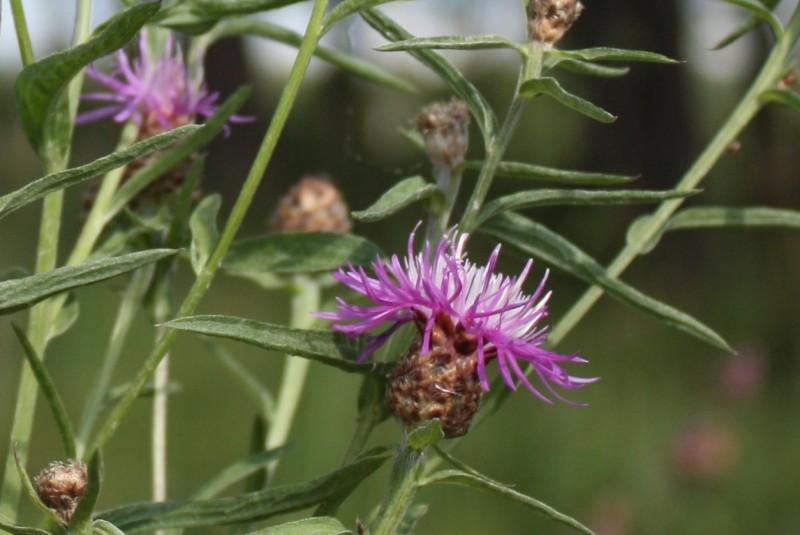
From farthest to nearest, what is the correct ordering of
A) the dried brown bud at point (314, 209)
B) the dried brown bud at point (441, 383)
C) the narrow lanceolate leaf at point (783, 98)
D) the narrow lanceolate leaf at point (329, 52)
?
the dried brown bud at point (314, 209)
the narrow lanceolate leaf at point (329, 52)
the narrow lanceolate leaf at point (783, 98)
the dried brown bud at point (441, 383)

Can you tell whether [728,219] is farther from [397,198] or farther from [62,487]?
[62,487]

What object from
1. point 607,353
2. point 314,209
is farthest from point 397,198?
point 607,353

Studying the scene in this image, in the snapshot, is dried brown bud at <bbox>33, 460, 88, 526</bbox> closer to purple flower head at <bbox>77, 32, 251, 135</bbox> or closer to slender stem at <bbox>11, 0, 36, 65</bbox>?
slender stem at <bbox>11, 0, 36, 65</bbox>

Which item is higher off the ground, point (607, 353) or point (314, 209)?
point (314, 209)

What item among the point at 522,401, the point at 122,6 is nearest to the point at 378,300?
the point at 122,6

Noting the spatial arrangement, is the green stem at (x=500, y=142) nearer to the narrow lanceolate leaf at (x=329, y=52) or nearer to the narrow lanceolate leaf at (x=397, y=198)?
the narrow lanceolate leaf at (x=397, y=198)

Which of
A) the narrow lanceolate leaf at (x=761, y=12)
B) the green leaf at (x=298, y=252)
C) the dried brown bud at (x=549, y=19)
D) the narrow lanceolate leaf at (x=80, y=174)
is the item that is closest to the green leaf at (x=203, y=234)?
the green leaf at (x=298, y=252)

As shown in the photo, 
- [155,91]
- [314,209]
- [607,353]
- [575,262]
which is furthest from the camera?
[607,353]
